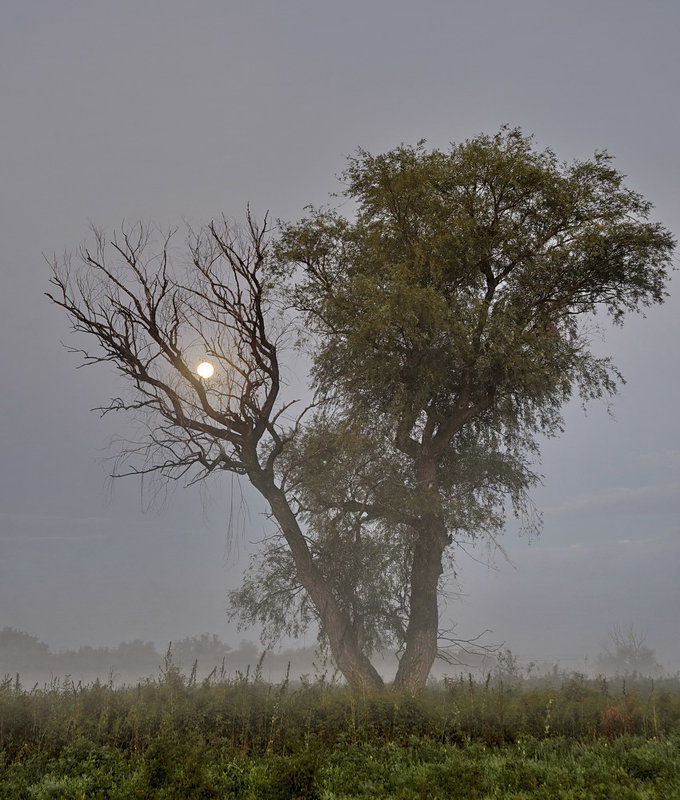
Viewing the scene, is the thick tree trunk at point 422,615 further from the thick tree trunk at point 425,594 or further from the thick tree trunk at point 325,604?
the thick tree trunk at point 325,604

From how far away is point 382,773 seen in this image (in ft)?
28.1

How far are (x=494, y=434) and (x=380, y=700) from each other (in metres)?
10.0

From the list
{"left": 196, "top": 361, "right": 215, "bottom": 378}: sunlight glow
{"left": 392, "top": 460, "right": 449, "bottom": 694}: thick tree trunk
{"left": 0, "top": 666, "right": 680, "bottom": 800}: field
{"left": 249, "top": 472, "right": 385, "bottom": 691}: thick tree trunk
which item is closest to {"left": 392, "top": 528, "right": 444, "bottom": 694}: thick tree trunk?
{"left": 392, "top": 460, "right": 449, "bottom": 694}: thick tree trunk

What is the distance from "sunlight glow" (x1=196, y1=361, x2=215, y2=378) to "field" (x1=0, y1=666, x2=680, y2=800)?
8631 mm

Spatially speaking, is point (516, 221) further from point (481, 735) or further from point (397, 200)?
point (481, 735)

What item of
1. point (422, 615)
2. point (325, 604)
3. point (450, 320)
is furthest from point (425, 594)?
point (450, 320)

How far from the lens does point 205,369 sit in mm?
19203

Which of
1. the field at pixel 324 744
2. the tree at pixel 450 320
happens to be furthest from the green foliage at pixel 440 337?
the field at pixel 324 744

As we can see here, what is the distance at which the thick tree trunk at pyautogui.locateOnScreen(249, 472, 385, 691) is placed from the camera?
1730 cm

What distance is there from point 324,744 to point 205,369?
1188 centimetres

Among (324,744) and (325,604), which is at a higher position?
(325,604)

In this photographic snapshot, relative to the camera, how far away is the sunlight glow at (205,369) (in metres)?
19.2

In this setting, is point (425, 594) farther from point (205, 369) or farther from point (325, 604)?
point (205, 369)

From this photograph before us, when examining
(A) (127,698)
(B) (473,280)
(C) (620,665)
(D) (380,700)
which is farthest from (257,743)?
(C) (620,665)
